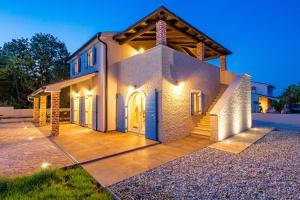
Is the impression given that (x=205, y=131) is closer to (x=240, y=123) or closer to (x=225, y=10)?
(x=240, y=123)

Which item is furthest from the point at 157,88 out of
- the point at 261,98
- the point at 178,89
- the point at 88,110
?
the point at 261,98

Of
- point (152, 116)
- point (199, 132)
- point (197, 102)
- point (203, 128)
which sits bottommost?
point (199, 132)

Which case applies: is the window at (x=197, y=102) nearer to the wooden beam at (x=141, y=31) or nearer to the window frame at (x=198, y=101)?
the window frame at (x=198, y=101)

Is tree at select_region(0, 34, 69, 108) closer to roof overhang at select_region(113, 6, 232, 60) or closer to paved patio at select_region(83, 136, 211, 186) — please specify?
roof overhang at select_region(113, 6, 232, 60)

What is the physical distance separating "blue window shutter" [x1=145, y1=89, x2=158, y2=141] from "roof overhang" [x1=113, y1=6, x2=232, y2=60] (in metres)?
3.71

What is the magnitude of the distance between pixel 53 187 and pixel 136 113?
668cm

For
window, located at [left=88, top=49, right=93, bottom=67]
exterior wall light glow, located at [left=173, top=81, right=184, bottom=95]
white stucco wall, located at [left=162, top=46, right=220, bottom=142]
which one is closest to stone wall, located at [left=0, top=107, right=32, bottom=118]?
window, located at [left=88, top=49, right=93, bottom=67]

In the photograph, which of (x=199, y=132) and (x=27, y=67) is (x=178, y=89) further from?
(x=27, y=67)

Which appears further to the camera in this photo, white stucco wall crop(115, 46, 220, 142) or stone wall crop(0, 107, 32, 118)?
stone wall crop(0, 107, 32, 118)

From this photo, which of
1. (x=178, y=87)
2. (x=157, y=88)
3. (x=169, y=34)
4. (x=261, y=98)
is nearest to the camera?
(x=157, y=88)

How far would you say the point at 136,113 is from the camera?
10.2 meters

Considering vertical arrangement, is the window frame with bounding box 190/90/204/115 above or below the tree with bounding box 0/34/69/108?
below

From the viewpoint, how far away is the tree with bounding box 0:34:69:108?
71.8 ft

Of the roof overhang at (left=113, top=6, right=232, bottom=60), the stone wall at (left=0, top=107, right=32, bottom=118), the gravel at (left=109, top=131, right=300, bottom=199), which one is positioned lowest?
the gravel at (left=109, top=131, right=300, bottom=199)
